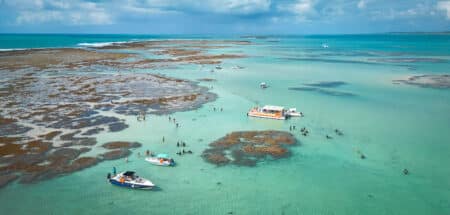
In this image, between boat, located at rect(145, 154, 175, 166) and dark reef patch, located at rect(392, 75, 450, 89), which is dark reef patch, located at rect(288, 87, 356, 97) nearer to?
dark reef patch, located at rect(392, 75, 450, 89)

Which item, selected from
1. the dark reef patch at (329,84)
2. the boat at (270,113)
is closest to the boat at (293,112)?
the boat at (270,113)

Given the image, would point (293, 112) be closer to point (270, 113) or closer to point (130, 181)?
point (270, 113)

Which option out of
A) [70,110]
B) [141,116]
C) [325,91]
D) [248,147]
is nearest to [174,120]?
[141,116]

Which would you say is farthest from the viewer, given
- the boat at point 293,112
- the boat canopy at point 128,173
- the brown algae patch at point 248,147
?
the boat at point 293,112

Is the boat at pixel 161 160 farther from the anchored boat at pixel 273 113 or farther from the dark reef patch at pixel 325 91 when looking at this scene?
the dark reef patch at pixel 325 91

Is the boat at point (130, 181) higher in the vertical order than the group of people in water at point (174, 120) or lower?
lower

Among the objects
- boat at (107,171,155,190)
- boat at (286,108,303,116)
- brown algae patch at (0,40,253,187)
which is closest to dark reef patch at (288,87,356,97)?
→ boat at (286,108,303,116)

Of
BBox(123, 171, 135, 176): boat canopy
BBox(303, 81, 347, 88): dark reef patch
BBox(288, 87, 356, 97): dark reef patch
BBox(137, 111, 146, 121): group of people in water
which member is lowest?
BBox(123, 171, 135, 176): boat canopy
